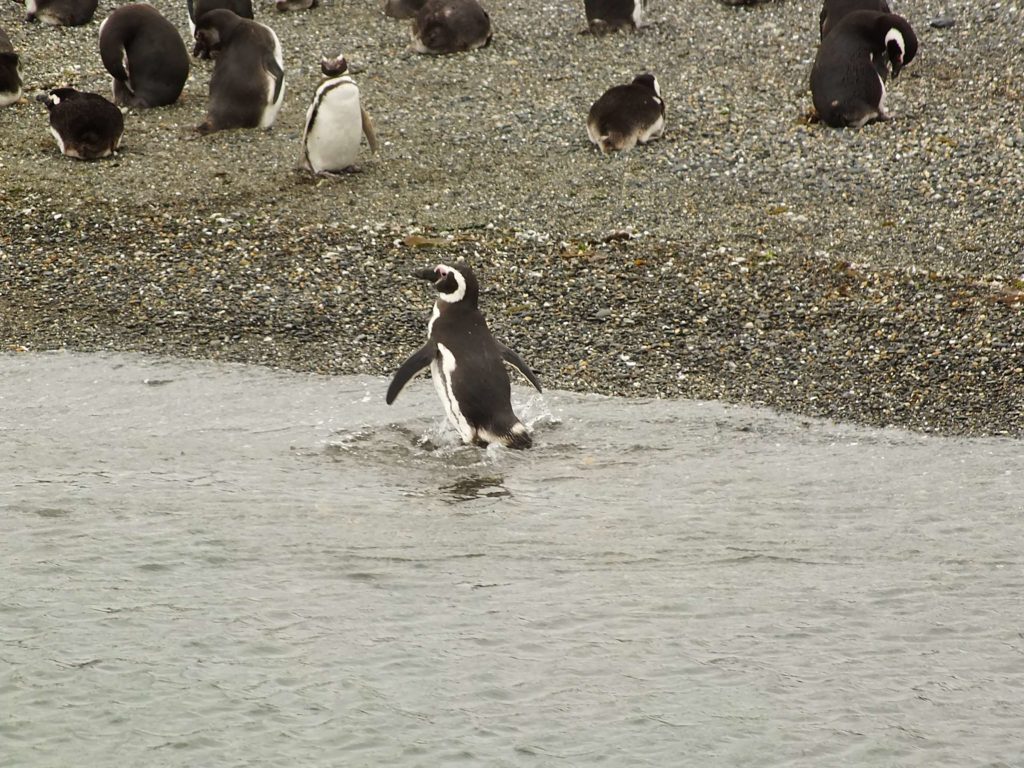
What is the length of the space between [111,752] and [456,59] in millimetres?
10044

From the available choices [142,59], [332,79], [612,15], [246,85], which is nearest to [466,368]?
[332,79]

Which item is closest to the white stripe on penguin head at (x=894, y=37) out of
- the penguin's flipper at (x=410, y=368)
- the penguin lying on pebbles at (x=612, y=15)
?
the penguin lying on pebbles at (x=612, y=15)

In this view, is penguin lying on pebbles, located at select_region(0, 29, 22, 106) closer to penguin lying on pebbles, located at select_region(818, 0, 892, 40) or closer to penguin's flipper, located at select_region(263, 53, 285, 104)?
penguin's flipper, located at select_region(263, 53, 285, 104)

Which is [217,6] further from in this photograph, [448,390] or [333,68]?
[448,390]

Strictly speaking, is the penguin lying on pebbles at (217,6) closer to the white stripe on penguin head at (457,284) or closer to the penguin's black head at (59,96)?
the penguin's black head at (59,96)

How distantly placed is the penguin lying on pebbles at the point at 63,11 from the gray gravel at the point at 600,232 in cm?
190

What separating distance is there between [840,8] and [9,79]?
22.1ft

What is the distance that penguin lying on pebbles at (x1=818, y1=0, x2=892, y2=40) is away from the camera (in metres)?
12.4

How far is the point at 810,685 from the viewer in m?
4.18

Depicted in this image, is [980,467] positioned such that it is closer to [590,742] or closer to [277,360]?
[590,742]

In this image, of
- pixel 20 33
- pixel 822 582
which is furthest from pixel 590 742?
pixel 20 33

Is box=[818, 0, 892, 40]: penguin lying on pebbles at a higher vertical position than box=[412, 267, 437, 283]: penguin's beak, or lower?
higher

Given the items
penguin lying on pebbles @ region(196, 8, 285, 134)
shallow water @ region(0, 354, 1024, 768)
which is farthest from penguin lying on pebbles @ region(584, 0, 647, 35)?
shallow water @ region(0, 354, 1024, 768)

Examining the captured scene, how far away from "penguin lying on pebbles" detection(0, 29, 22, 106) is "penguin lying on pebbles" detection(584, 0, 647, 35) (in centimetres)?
492
